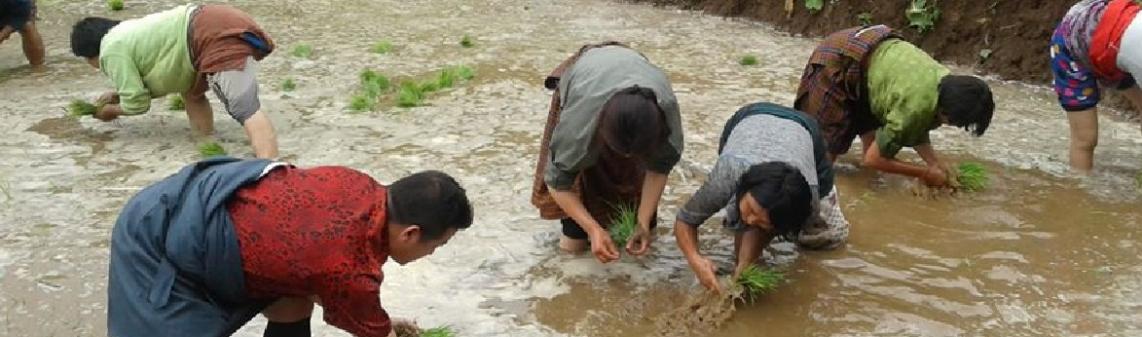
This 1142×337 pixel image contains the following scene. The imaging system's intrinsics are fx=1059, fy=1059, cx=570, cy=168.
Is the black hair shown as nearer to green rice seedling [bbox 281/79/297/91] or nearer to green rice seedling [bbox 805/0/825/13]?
green rice seedling [bbox 281/79/297/91]

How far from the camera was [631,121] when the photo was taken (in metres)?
3.43

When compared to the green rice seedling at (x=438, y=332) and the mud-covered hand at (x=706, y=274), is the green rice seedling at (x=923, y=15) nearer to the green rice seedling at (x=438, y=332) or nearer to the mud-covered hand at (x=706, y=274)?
the mud-covered hand at (x=706, y=274)

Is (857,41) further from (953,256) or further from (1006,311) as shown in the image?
(1006,311)

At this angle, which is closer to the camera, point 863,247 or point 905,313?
point 905,313

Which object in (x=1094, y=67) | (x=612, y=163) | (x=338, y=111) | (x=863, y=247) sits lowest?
(x=338, y=111)

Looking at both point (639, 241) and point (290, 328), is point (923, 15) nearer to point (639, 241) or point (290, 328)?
point (639, 241)

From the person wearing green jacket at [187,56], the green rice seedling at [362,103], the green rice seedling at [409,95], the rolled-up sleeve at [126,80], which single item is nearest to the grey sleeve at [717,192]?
the person wearing green jacket at [187,56]

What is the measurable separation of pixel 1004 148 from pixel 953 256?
1.62 meters

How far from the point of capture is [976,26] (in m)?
7.73

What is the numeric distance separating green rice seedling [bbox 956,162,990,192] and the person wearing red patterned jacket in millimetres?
3181

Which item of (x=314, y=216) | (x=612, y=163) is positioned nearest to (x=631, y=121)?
(x=612, y=163)

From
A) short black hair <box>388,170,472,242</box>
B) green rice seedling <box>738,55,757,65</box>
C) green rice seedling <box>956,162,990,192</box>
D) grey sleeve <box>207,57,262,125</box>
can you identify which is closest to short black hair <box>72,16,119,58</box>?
grey sleeve <box>207,57,262,125</box>

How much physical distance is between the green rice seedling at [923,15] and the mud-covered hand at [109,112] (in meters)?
5.58

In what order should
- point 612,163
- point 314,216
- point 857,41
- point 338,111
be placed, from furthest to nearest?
point 338,111 → point 857,41 → point 612,163 → point 314,216
